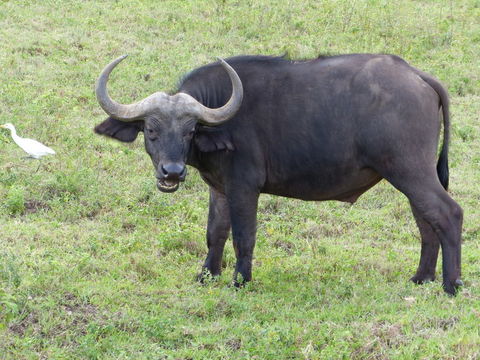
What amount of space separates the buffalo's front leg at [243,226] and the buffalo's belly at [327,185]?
0.26m

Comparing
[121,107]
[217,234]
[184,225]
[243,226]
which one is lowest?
[184,225]

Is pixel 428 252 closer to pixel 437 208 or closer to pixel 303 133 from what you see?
pixel 437 208

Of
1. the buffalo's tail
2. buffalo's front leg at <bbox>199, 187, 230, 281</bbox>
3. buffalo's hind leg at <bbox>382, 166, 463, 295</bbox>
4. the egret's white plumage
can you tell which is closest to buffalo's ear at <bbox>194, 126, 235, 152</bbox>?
buffalo's front leg at <bbox>199, 187, 230, 281</bbox>

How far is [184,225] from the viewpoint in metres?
7.81

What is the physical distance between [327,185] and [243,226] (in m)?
0.74

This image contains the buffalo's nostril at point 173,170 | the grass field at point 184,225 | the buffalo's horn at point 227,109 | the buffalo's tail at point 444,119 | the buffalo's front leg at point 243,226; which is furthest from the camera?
the buffalo's front leg at point 243,226

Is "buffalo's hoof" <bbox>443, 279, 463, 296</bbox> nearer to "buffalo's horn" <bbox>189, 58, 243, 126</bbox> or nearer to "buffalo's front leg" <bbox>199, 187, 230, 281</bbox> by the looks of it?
"buffalo's front leg" <bbox>199, 187, 230, 281</bbox>

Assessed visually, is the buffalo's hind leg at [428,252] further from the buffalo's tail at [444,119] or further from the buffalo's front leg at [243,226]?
the buffalo's front leg at [243,226]

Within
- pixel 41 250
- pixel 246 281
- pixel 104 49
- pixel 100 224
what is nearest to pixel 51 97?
pixel 104 49

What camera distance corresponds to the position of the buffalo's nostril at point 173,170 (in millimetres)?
6156

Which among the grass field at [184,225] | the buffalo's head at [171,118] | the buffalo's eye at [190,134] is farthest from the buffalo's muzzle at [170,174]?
the grass field at [184,225]

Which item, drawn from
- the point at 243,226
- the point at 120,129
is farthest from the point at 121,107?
the point at 243,226

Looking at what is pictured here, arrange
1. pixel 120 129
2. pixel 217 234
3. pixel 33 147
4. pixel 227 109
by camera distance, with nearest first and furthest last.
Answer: pixel 227 109, pixel 120 129, pixel 217 234, pixel 33 147

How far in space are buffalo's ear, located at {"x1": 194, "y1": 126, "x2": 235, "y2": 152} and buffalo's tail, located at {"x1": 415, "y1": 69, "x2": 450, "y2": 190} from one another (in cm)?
156
